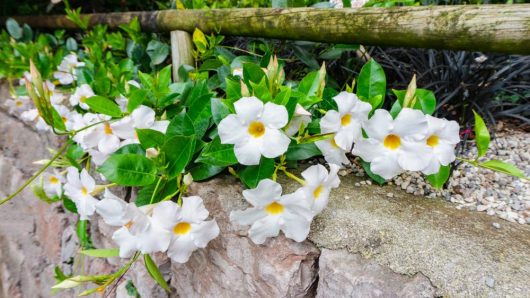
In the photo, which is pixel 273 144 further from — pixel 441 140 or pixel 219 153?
pixel 441 140

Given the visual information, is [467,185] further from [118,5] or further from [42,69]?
[118,5]

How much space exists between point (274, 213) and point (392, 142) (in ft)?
1.06

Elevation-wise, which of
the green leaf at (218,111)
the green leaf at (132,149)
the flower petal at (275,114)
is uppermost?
the flower petal at (275,114)

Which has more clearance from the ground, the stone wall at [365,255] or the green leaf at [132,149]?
the green leaf at [132,149]

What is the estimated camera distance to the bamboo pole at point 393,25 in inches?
28.2

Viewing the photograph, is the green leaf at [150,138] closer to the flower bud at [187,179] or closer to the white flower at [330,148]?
the flower bud at [187,179]

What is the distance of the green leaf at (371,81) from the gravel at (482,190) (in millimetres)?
277

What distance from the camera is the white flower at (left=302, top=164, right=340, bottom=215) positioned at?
76 cm

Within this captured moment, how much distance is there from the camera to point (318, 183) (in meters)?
0.77

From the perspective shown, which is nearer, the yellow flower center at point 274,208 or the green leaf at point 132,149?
the yellow flower center at point 274,208

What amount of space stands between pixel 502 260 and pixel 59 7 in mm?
3903

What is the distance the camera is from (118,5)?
313 cm

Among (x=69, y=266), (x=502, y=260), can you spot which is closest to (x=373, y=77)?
(x=502, y=260)

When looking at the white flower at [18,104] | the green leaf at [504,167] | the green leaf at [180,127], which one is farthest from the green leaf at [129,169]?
the white flower at [18,104]
